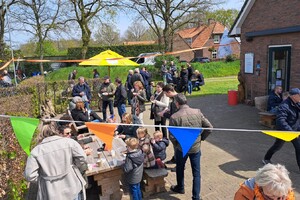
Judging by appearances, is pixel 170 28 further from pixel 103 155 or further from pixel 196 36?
pixel 103 155

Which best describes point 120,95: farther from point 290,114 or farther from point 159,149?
point 290,114

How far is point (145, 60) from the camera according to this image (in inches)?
1184

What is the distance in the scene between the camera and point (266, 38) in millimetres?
11180

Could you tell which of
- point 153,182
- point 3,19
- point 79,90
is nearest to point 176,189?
point 153,182

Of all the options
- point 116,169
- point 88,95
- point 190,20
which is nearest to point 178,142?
point 116,169

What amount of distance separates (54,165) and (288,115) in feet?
14.1

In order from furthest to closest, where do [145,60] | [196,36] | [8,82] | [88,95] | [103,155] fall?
[196,36]
[145,60]
[8,82]
[88,95]
[103,155]

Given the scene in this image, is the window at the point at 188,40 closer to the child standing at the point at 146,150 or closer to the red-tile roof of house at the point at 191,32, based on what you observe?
the red-tile roof of house at the point at 191,32

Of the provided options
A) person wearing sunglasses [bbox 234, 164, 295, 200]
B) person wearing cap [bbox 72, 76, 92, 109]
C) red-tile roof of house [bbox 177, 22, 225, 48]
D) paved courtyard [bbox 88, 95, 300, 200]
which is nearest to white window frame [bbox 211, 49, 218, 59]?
red-tile roof of house [bbox 177, 22, 225, 48]

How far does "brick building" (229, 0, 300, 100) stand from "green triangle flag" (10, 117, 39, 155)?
9144mm

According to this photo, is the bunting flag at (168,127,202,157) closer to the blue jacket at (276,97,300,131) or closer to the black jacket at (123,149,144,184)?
the black jacket at (123,149,144,184)

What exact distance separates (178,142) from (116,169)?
115 centimetres

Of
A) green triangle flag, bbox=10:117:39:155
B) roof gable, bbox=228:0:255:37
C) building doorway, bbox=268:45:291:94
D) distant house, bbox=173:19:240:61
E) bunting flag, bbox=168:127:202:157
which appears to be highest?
distant house, bbox=173:19:240:61

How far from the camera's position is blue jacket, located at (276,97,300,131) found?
5.12 m
